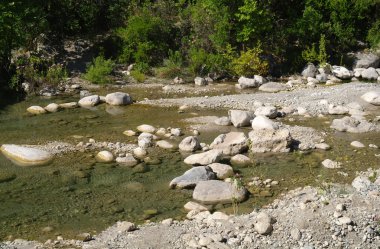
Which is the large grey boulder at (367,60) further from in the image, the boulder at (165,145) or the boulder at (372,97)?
the boulder at (165,145)

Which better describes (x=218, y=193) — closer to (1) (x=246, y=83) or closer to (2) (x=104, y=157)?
(2) (x=104, y=157)

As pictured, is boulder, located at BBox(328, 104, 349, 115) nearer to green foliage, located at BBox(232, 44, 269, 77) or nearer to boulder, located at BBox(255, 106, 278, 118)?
boulder, located at BBox(255, 106, 278, 118)

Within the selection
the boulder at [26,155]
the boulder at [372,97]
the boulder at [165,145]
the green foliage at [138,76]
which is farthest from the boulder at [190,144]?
the green foliage at [138,76]

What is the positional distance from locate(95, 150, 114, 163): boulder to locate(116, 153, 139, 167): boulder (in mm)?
238

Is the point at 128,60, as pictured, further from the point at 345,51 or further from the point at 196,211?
the point at 196,211

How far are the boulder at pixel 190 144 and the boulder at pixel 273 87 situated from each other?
7872 millimetres

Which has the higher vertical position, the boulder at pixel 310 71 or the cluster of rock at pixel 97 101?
the cluster of rock at pixel 97 101

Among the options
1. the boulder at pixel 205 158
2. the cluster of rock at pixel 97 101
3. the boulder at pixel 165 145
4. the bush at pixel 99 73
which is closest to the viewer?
the boulder at pixel 205 158

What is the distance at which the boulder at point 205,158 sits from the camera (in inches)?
516

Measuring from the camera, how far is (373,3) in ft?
84.9

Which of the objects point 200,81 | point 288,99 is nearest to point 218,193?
point 288,99

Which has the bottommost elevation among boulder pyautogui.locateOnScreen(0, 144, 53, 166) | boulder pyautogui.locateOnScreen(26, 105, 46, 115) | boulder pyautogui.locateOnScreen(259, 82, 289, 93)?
boulder pyautogui.locateOnScreen(259, 82, 289, 93)

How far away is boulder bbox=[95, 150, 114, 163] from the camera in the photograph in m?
13.8

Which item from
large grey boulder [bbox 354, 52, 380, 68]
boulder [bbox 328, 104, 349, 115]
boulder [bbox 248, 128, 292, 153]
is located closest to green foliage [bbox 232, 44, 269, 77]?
large grey boulder [bbox 354, 52, 380, 68]
